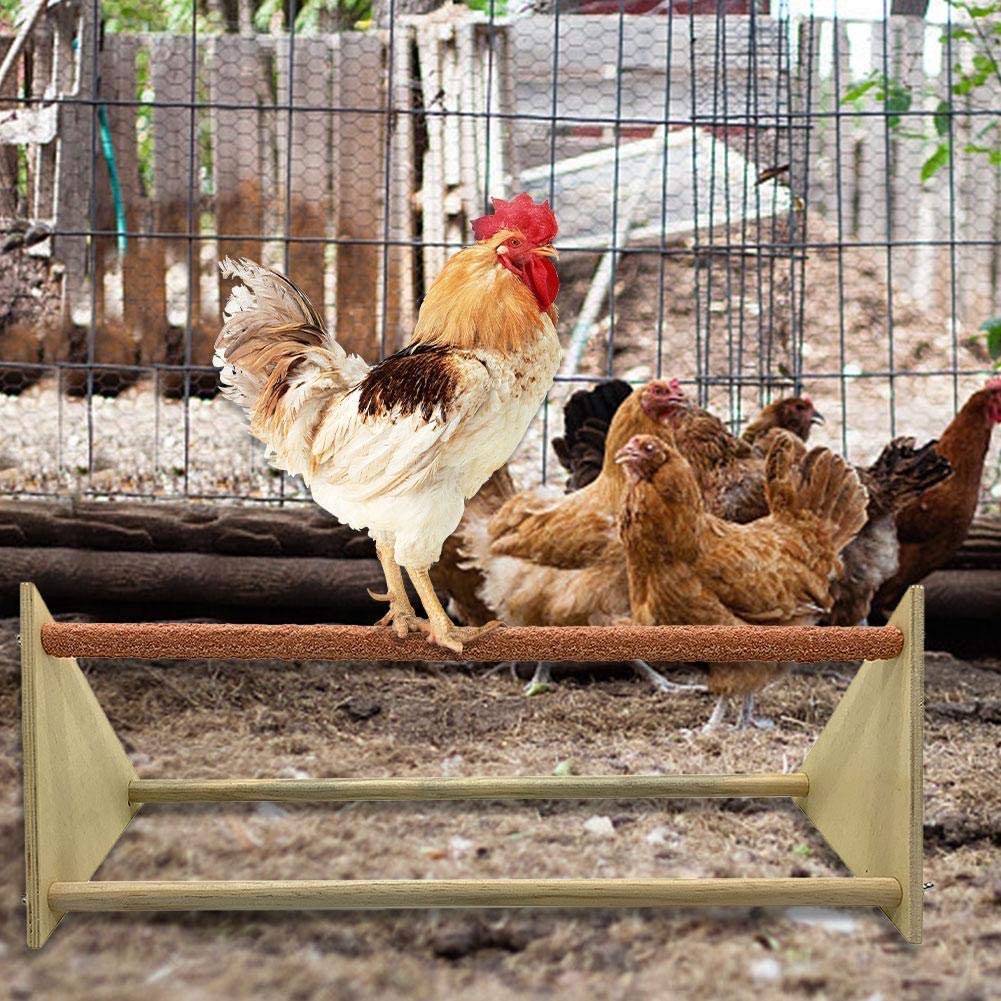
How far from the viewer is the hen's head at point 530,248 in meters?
1.79

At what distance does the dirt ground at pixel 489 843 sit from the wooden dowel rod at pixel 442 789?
0.36 feet

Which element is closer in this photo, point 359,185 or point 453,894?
point 453,894

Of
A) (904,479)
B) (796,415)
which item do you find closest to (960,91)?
(796,415)

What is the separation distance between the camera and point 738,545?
2.85 metres

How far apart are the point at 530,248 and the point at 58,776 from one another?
1084mm

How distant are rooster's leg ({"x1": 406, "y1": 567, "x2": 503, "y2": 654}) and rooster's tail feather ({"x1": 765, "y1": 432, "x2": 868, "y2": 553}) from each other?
1.33 metres

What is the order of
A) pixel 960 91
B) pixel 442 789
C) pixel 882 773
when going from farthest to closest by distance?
pixel 960 91 → pixel 442 789 → pixel 882 773

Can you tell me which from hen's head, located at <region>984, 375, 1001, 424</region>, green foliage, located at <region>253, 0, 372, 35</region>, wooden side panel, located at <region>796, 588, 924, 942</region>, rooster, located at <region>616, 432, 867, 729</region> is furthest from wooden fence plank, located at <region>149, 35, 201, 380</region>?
wooden side panel, located at <region>796, 588, 924, 942</region>

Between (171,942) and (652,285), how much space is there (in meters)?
5.17

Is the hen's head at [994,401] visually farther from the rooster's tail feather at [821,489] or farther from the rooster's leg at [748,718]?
the rooster's leg at [748,718]

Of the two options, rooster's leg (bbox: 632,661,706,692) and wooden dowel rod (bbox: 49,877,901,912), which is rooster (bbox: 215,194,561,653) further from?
rooster's leg (bbox: 632,661,706,692)

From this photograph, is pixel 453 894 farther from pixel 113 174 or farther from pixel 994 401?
pixel 113 174

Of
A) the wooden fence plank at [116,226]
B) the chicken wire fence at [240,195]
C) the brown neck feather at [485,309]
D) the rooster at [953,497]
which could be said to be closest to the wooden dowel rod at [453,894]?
the brown neck feather at [485,309]

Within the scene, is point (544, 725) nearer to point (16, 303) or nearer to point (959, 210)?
point (16, 303)
